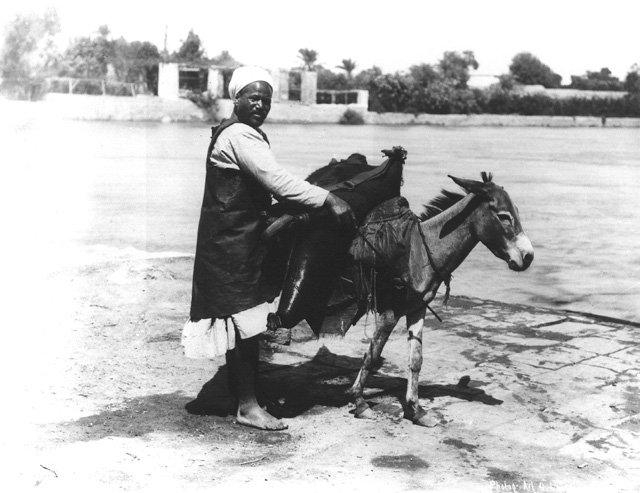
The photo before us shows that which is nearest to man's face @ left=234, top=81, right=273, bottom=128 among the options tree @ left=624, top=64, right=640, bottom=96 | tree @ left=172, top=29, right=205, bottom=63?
tree @ left=624, top=64, right=640, bottom=96

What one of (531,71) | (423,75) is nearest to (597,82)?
(531,71)

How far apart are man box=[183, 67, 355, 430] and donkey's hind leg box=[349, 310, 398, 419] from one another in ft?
2.05

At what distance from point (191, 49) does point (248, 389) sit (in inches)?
2459

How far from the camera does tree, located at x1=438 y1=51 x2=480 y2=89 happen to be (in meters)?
65.2

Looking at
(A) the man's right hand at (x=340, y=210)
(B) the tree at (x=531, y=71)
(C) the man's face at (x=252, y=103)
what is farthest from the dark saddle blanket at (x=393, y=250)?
(B) the tree at (x=531, y=71)

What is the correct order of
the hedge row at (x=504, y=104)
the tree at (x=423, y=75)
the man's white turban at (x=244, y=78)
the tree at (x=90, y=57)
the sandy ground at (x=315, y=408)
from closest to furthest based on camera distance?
the sandy ground at (x=315, y=408), the man's white turban at (x=244, y=78), the tree at (x=90, y=57), the hedge row at (x=504, y=104), the tree at (x=423, y=75)

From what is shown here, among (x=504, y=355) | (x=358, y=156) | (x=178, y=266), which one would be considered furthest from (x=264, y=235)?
(x=178, y=266)

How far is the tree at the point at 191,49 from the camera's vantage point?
207ft

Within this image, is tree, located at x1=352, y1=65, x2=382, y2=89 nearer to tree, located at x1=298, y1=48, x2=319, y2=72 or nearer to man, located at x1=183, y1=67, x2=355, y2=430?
tree, located at x1=298, y1=48, x2=319, y2=72

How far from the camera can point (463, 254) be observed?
18.6 feet

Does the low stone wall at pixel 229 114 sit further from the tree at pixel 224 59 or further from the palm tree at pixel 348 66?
the palm tree at pixel 348 66

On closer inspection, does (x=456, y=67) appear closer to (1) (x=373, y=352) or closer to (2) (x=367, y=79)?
(2) (x=367, y=79)

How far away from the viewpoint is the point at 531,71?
80.8 meters

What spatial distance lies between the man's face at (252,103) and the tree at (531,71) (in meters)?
79.0
